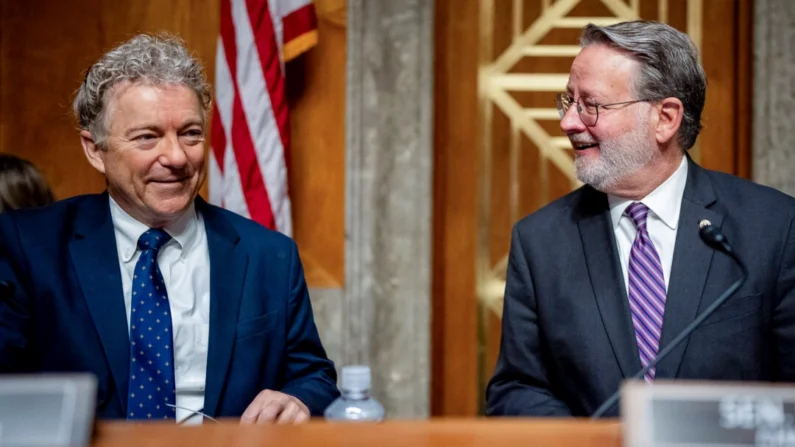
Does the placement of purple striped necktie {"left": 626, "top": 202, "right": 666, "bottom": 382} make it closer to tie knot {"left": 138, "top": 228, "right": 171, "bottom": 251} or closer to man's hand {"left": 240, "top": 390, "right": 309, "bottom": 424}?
man's hand {"left": 240, "top": 390, "right": 309, "bottom": 424}

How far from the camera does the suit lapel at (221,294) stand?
2.21 meters

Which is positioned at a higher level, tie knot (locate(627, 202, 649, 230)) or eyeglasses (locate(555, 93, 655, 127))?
eyeglasses (locate(555, 93, 655, 127))

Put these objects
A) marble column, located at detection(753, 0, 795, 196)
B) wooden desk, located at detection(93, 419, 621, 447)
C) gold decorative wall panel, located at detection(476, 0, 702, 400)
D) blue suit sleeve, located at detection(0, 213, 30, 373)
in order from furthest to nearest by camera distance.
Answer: gold decorative wall panel, located at detection(476, 0, 702, 400) < marble column, located at detection(753, 0, 795, 196) < blue suit sleeve, located at detection(0, 213, 30, 373) < wooden desk, located at detection(93, 419, 621, 447)

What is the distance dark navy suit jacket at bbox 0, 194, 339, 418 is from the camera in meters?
2.19

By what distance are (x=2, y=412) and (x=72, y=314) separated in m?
0.89

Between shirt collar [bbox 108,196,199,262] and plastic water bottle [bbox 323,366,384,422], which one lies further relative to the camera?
shirt collar [bbox 108,196,199,262]

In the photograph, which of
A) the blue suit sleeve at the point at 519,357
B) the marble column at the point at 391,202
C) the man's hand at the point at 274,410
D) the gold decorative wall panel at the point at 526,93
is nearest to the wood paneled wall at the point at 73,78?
the marble column at the point at 391,202

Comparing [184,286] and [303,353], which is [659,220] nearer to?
[303,353]

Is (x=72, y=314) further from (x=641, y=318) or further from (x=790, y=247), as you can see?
(x=790, y=247)

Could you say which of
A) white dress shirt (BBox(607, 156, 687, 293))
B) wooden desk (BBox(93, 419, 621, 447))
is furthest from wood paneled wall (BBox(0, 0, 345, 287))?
wooden desk (BBox(93, 419, 621, 447))

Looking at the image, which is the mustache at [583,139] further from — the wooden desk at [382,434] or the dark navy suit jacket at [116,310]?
the wooden desk at [382,434]

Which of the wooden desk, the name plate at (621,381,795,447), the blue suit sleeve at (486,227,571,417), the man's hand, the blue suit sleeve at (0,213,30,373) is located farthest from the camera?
the blue suit sleeve at (486,227,571,417)

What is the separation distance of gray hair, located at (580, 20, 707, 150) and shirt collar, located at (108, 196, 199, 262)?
1.07 meters

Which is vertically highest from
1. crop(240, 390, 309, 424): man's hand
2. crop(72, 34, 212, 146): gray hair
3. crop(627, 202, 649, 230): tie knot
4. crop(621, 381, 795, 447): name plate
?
crop(72, 34, 212, 146): gray hair
